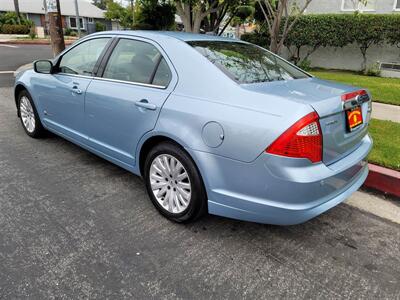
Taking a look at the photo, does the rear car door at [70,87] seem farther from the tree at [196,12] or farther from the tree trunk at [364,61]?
the tree trunk at [364,61]

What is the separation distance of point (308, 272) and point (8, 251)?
215cm

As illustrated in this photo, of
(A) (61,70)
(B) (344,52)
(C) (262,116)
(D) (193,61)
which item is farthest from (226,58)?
(B) (344,52)

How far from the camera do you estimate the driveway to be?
7.79 feet

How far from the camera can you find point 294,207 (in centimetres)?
247

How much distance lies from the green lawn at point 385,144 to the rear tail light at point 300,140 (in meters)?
1.98

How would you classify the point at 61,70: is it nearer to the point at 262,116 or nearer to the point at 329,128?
the point at 262,116

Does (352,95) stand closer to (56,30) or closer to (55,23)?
(55,23)

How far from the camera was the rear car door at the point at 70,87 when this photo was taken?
154 inches

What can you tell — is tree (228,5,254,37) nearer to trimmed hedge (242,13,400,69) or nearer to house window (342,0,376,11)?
trimmed hedge (242,13,400,69)

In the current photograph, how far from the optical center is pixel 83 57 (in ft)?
13.6

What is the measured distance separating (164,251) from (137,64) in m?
1.72

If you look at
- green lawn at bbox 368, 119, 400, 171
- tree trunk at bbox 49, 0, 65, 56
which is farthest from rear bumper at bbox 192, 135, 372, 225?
tree trunk at bbox 49, 0, 65, 56

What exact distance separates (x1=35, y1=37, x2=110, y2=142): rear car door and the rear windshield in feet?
4.07

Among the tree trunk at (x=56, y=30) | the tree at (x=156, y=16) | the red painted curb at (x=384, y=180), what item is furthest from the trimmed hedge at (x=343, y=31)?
the red painted curb at (x=384, y=180)
